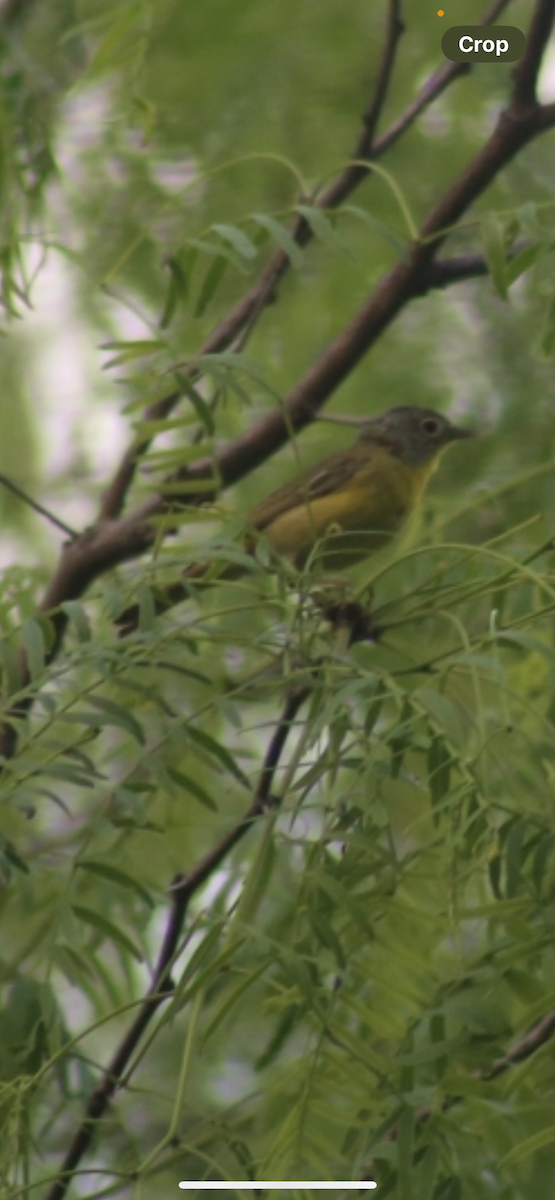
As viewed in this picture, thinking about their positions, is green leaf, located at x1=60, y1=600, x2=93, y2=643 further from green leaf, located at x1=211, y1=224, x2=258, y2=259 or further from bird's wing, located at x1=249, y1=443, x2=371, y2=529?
bird's wing, located at x1=249, y1=443, x2=371, y2=529

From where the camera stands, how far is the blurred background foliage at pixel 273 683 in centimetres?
124

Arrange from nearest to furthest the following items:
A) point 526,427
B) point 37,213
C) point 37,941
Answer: point 37,941
point 37,213
point 526,427

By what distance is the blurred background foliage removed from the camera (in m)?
1.24

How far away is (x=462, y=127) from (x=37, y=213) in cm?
99

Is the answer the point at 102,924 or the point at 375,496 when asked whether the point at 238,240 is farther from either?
the point at 375,496

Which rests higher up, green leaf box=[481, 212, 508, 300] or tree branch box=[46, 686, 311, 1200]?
green leaf box=[481, 212, 508, 300]

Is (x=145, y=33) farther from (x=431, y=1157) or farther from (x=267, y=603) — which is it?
(x=431, y=1157)

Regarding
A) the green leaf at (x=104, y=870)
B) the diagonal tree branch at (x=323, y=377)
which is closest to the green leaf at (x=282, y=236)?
the green leaf at (x=104, y=870)

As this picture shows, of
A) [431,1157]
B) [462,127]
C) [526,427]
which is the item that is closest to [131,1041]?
[431,1157]

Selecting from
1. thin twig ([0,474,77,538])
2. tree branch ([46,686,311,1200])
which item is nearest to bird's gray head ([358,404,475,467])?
thin twig ([0,474,77,538])

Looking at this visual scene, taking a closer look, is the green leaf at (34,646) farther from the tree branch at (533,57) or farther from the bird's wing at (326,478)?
the bird's wing at (326,478)

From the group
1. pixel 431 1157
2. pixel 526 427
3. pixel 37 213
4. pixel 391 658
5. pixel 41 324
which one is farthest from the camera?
pixel 41 324

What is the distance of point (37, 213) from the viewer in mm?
2342

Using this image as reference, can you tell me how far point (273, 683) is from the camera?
53.1 inches
